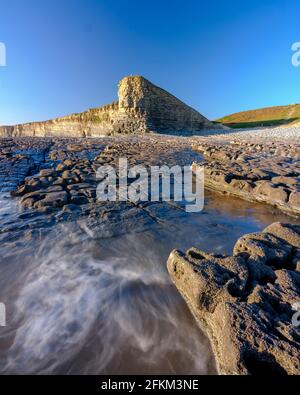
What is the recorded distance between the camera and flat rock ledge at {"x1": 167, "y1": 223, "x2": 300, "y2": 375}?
185cm

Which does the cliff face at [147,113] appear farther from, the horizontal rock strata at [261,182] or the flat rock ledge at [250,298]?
the flat rock ledge at [250,298]

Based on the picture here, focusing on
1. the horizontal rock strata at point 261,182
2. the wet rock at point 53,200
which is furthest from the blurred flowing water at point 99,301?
the horizontal rock strata at point 261,182

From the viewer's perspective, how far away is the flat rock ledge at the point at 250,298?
6.07 feet

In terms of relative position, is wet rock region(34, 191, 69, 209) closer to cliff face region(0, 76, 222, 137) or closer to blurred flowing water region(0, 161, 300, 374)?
blurred flowing water region(0, 161, 300, 374)

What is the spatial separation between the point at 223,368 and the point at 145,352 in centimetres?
74
